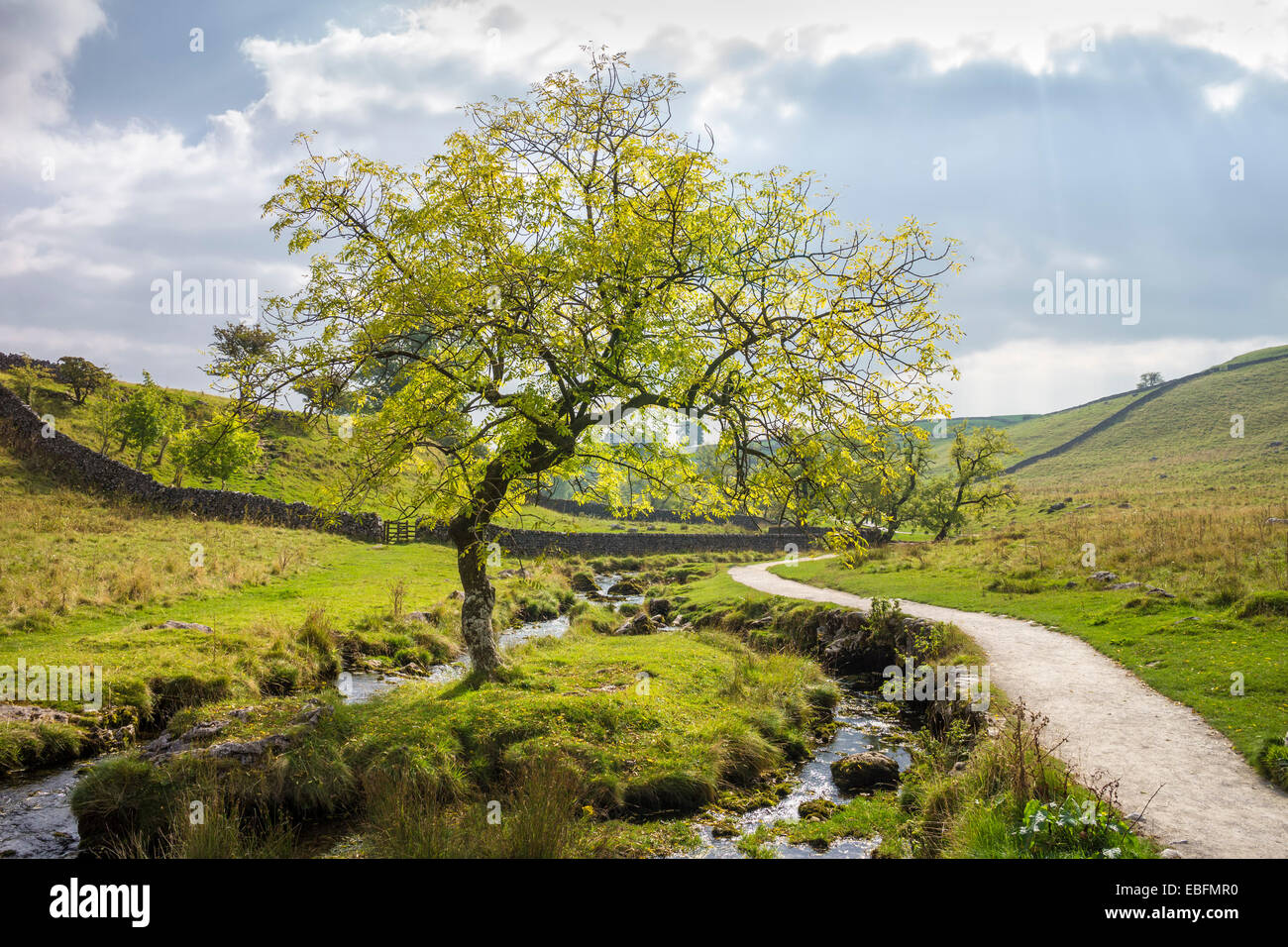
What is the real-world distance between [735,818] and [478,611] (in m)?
7.58

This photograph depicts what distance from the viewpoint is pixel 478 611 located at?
15.0m

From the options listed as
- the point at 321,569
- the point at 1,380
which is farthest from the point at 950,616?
the point at 1,380

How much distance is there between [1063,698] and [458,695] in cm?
1162

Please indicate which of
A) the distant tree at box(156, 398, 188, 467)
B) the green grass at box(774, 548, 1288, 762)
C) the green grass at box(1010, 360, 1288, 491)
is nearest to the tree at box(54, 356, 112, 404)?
the distant tree at box(156, 398, 188, 467)

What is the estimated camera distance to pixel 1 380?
48250 mm

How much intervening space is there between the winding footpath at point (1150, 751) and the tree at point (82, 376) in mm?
65244

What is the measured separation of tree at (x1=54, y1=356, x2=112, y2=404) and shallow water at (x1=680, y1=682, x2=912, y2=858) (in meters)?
62.1

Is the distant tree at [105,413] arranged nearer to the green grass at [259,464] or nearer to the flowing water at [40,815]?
the green grass at [259,464]

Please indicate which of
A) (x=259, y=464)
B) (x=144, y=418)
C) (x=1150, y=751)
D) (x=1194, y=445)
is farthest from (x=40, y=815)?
(x=1194, y=445)

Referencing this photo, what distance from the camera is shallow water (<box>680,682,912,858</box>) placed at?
8.48 meters

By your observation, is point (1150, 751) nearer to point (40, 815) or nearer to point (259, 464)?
point (40, 815)

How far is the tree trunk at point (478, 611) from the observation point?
48.1ft

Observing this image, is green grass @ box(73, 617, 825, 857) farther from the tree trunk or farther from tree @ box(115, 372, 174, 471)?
tree @ box(115, 372, 174, 471)

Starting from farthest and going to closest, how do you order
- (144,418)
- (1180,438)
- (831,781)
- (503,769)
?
(1180,438) < (144,418) < (831,781) < (503,769)
